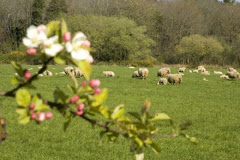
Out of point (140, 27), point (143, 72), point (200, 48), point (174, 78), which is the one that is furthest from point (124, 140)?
point (200, 48)

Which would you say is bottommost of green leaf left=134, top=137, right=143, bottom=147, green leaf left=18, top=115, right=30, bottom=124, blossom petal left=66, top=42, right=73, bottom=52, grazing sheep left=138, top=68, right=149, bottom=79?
grazing sheep left=138, top=68, right=149, bottom=79

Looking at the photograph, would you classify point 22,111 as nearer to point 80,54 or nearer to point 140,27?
point 80,54

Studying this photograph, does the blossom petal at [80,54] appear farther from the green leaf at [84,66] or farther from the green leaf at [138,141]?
the green leaf at [138,141]

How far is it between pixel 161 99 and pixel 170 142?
24.5 feet

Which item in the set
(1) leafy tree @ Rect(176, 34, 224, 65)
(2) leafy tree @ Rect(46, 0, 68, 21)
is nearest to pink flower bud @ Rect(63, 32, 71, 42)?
(1) leafy tree @ Rect(176, 34, 224, 65)

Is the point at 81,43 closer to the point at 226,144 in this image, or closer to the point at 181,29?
the point at 226,144

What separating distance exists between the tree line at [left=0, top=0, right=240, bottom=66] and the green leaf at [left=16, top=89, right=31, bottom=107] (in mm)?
53978

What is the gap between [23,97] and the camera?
0.93 metres

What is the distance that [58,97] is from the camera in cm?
98

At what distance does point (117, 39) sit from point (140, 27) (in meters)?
5.37

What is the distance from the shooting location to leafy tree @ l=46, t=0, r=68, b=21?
2667 inches

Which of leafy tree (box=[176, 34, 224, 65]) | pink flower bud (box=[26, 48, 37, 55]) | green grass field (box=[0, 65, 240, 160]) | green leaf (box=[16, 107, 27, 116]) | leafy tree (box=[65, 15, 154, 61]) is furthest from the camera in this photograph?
leafy tree (box=[176, 34, 224, 65])

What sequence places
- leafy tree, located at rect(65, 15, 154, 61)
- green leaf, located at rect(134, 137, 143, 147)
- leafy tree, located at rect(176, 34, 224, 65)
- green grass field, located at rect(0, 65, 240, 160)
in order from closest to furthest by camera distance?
green leaf, located at rect(134, 137, 143, 147), green grass field, located at rect(0, 65, 240, 160), leafy tree, located at rect(65, 15, 154, 61), leafy tree, located at rect(176, 34, 224, 65)

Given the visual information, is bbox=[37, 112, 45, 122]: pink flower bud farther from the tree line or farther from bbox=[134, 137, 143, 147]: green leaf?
the tree line
